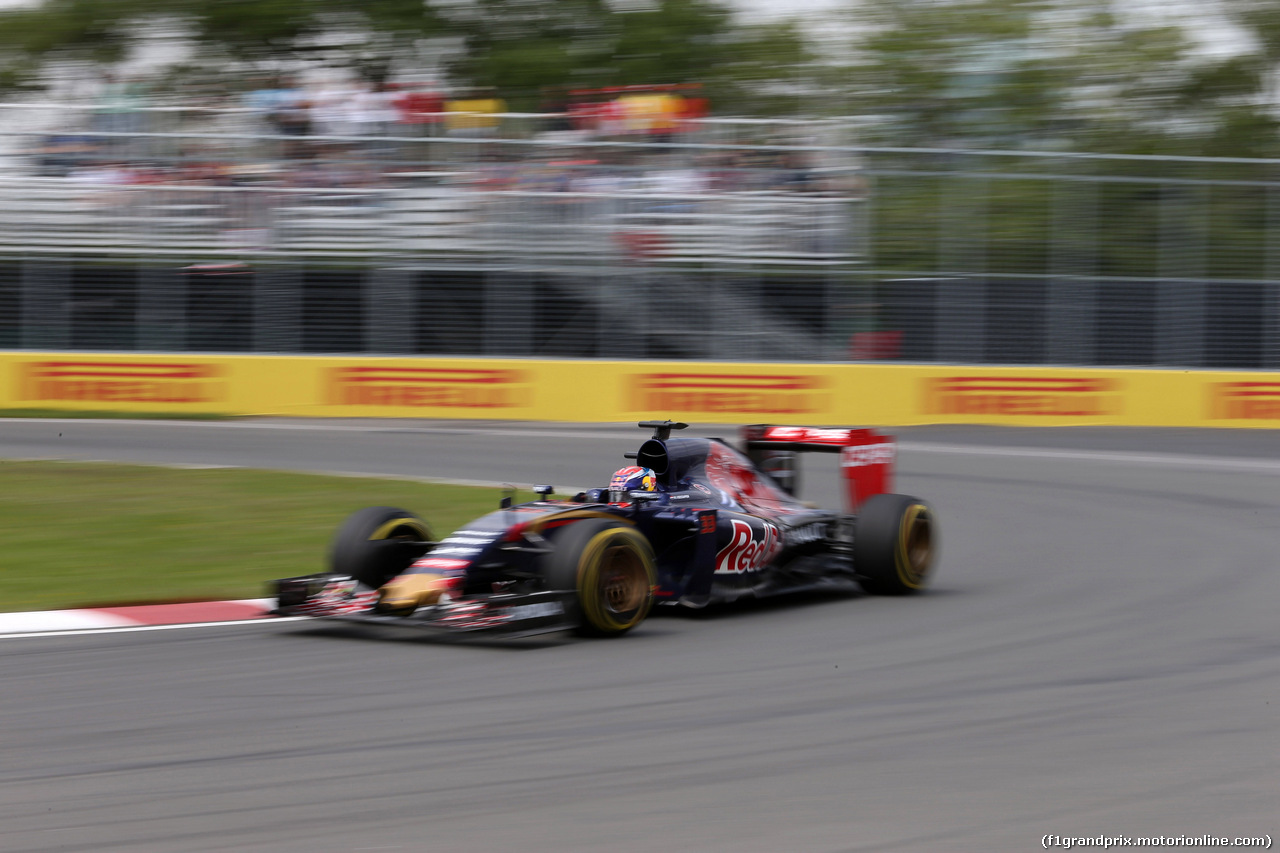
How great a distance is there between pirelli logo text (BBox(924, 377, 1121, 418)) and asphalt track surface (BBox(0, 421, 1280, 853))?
841 centimetres

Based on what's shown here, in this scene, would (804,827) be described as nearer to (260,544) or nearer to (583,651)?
(583,651)

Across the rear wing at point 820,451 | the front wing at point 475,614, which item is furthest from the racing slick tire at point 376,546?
the rear wing at point 820,451

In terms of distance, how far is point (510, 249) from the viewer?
1739 centimetres

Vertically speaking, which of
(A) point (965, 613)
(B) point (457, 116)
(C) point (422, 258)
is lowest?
(A) point (965, 613)

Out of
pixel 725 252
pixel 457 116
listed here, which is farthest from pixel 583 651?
pixel 457 116

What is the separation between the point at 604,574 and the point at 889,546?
190cm

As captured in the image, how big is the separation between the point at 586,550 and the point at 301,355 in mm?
11444

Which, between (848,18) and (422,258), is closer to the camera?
(422,258)

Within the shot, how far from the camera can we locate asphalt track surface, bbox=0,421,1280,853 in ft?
13.6

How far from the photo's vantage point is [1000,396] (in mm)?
17328

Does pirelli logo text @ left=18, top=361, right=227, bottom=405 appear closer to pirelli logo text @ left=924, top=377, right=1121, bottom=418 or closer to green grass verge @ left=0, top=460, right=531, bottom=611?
green grass verge @ left=0, top=460, right=531, bottom=611

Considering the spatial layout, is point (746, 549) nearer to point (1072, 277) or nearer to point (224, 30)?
point (1072, 277)

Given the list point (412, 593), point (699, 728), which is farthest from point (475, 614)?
point (699, 728)

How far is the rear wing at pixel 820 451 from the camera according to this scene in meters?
8.65
